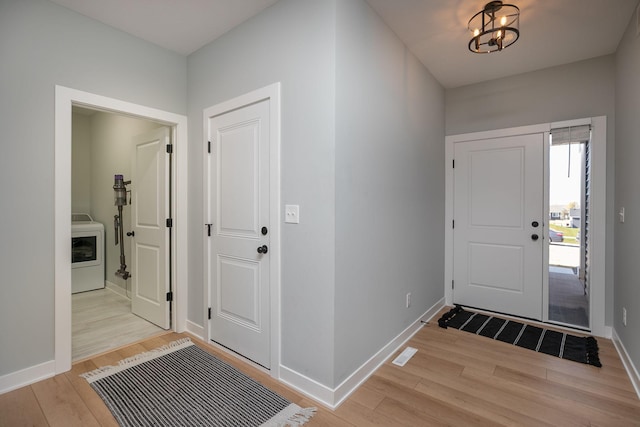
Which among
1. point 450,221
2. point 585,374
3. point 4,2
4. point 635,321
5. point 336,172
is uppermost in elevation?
point 4,2

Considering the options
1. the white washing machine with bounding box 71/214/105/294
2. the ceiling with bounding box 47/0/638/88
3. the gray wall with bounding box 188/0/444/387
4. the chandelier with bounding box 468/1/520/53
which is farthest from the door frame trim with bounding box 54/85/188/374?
the chandelier with bounding box 468/1/520/53

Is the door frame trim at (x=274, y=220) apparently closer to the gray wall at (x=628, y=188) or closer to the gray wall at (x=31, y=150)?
the gray wall at (x=31, y=150)

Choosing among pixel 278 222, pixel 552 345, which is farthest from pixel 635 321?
pixel 278 222

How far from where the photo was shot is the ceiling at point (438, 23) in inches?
86.0

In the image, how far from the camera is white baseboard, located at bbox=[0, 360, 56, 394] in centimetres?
199

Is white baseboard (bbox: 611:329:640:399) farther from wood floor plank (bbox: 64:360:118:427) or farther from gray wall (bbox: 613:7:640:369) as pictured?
wood floor plank (bbox: 64:360:118:427)

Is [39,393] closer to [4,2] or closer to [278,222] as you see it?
[278,222]

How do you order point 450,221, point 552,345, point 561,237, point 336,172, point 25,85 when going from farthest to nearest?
point 450,221 < point 561,237 < point 552,345 < point 25,85 < point 336,172

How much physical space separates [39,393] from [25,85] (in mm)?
2022

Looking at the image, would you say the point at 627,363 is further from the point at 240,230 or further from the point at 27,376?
the point at 27,376

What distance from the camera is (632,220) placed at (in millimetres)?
2252

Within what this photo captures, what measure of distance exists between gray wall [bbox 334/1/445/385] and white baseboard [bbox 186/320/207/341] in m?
1.49

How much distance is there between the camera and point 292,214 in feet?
6.81

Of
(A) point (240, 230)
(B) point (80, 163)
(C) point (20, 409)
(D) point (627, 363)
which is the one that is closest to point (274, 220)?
(A) point (240, 230)
